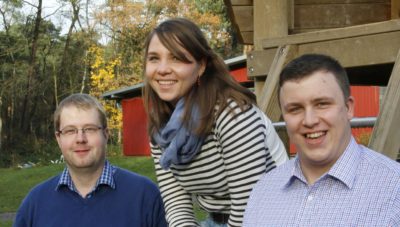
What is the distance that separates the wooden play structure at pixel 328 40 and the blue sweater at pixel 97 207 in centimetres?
144

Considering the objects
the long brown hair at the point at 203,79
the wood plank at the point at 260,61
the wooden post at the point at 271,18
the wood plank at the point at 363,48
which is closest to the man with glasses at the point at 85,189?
the long brown hair at the point at 203,79

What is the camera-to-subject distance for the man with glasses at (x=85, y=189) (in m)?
2.80

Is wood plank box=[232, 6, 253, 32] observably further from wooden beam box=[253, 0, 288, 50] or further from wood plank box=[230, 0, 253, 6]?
wooden beam box=[253, 0, 288, 50]

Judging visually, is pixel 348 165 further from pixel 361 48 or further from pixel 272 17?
pixel 272 17

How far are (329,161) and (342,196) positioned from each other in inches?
4.7

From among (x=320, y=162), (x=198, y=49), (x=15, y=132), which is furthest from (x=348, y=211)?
(x=15, y=132)

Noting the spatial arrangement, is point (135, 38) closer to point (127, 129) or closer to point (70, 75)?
point (70, 75)

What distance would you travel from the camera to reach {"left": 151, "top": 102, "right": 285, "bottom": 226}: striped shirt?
2.53m

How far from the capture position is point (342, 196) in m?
1.97

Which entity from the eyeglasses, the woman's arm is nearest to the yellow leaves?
the eyeglasses

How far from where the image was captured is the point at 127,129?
2972 cm

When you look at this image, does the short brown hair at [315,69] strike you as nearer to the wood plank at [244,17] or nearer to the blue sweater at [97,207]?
the blue sweater at [97,207]

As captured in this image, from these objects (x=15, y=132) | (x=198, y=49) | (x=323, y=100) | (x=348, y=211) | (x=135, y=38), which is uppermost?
(x=135, y=38)

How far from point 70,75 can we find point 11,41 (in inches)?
181
